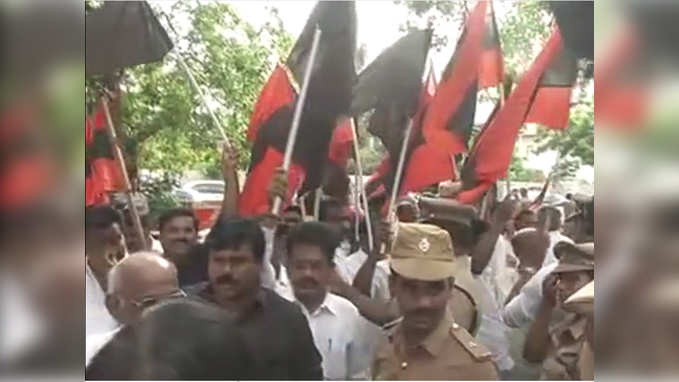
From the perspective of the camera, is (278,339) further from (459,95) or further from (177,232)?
(459,95)

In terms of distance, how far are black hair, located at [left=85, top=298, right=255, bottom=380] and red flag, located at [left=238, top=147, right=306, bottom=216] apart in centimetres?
18

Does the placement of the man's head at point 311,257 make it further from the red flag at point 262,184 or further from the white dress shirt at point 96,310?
the white dress shirt at point 96,310

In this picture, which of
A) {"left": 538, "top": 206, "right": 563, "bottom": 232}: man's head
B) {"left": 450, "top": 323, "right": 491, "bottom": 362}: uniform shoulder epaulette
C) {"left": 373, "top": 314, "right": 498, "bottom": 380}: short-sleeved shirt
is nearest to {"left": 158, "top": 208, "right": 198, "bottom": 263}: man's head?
{"left": 373, "top": 314, "right": 498, "bottom": 380}: short-sleeved shirt

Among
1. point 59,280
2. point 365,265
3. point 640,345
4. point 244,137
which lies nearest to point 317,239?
point 365,265

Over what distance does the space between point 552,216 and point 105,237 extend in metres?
0.75

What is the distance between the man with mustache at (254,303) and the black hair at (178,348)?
23 millimetres

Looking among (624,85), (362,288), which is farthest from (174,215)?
(624,85)

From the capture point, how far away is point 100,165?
1.74m

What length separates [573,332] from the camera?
70.9 inches

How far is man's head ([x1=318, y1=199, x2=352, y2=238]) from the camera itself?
183 centimetres

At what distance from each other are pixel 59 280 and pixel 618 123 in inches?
29.1

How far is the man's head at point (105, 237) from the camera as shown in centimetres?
173

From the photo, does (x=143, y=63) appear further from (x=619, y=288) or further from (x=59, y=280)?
(x=619, y=288)

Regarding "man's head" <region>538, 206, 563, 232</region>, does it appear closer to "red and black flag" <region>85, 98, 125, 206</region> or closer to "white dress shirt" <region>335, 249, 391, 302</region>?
"white dress shirt" <region>335, 249, 391, 302</region>
